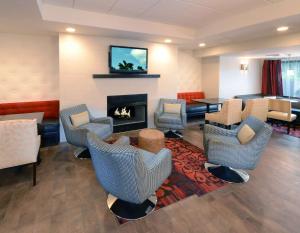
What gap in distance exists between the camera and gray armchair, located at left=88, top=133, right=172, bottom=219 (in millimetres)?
1696

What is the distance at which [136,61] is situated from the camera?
4906mm

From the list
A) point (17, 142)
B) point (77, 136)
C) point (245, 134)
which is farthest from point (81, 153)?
point (245, 134)

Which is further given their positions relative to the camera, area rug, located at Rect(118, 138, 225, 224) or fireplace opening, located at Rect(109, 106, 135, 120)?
fireplace opening, located at Rect(109, 106, 135, 120)

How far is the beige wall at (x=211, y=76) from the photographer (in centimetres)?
677

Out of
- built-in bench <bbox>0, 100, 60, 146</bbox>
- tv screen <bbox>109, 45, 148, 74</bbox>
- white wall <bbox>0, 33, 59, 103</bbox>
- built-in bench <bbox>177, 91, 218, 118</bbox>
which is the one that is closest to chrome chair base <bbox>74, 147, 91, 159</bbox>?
built-in bench <bbox>0, 100, 60, 146</bbox>

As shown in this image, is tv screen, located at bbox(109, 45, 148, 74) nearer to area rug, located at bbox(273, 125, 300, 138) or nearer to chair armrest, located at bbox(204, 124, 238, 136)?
chair armrest, located at bbox(204, 124, 238, 136)

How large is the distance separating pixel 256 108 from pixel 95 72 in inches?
166

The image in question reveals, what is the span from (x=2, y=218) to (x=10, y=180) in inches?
34.7

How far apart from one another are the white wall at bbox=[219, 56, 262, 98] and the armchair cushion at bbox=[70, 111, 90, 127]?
481cm

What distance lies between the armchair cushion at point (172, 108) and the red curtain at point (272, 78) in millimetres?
5342

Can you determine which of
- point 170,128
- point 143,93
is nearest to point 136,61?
point 143,93

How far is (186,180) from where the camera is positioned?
2791 millimetres

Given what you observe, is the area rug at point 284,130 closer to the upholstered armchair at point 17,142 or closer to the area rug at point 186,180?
the area rug at point 186,180

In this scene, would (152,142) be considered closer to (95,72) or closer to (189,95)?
(95,72)
